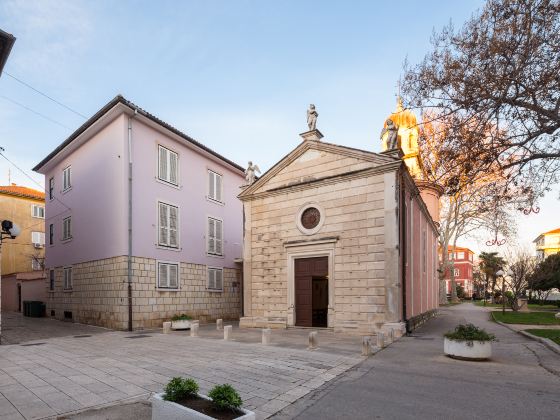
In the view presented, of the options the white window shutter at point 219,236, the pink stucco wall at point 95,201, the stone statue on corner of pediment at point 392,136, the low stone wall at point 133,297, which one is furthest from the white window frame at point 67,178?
the stone statue on corner of pediment at point 392,136

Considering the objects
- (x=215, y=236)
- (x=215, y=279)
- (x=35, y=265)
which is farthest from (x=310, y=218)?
(x=35, y=265)

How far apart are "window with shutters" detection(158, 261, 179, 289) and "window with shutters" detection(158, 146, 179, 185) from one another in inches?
169

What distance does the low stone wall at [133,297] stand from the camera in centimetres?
1697

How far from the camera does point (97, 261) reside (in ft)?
60.9

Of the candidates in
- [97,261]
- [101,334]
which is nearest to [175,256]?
[97,261]

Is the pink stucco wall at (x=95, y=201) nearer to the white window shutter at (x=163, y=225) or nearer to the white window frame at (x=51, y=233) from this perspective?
the white window frame at (x=51, y=233)

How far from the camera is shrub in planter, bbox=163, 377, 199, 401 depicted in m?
4.52

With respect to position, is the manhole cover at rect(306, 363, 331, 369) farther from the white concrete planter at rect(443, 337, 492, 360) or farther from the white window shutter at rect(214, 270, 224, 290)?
the white window shutter at rect(214, 270, 224, 290)

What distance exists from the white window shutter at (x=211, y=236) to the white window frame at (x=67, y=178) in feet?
26.6

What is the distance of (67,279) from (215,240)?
831cm

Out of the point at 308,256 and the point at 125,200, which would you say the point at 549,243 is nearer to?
the point at 308,256

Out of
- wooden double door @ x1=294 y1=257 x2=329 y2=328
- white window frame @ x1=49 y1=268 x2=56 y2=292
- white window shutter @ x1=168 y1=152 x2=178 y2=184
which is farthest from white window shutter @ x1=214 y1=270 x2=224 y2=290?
white window frame @ x1=49 y1=268 x2=56 y2=292

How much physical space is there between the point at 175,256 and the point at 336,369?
12.7 metres

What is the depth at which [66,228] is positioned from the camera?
21.7m
